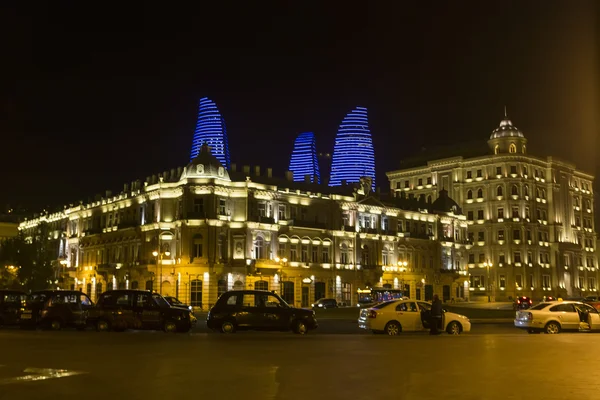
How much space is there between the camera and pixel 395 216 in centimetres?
9812

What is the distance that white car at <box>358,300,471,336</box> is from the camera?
31.5m

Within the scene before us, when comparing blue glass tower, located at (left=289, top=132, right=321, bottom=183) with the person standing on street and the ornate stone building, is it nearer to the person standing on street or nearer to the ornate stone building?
the ornate stone building

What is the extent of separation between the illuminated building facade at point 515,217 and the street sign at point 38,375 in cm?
10197

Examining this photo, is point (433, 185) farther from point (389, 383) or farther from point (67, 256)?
point (389, 383)

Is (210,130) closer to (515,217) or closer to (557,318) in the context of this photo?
(515,217)

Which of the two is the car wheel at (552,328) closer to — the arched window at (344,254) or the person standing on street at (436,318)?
the person standing on street at (436,318)

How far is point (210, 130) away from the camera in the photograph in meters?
131

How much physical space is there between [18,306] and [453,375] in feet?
86.4

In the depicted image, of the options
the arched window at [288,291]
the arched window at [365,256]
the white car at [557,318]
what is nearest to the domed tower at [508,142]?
the arched window at [365,256]

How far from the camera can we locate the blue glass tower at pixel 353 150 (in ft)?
460

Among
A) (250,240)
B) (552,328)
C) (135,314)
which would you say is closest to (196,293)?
(250,240)

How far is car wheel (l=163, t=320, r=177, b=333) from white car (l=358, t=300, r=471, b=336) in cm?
828

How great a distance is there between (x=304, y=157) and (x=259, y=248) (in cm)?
7253

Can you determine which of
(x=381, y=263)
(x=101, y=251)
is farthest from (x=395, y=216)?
(x=101, y=251)
